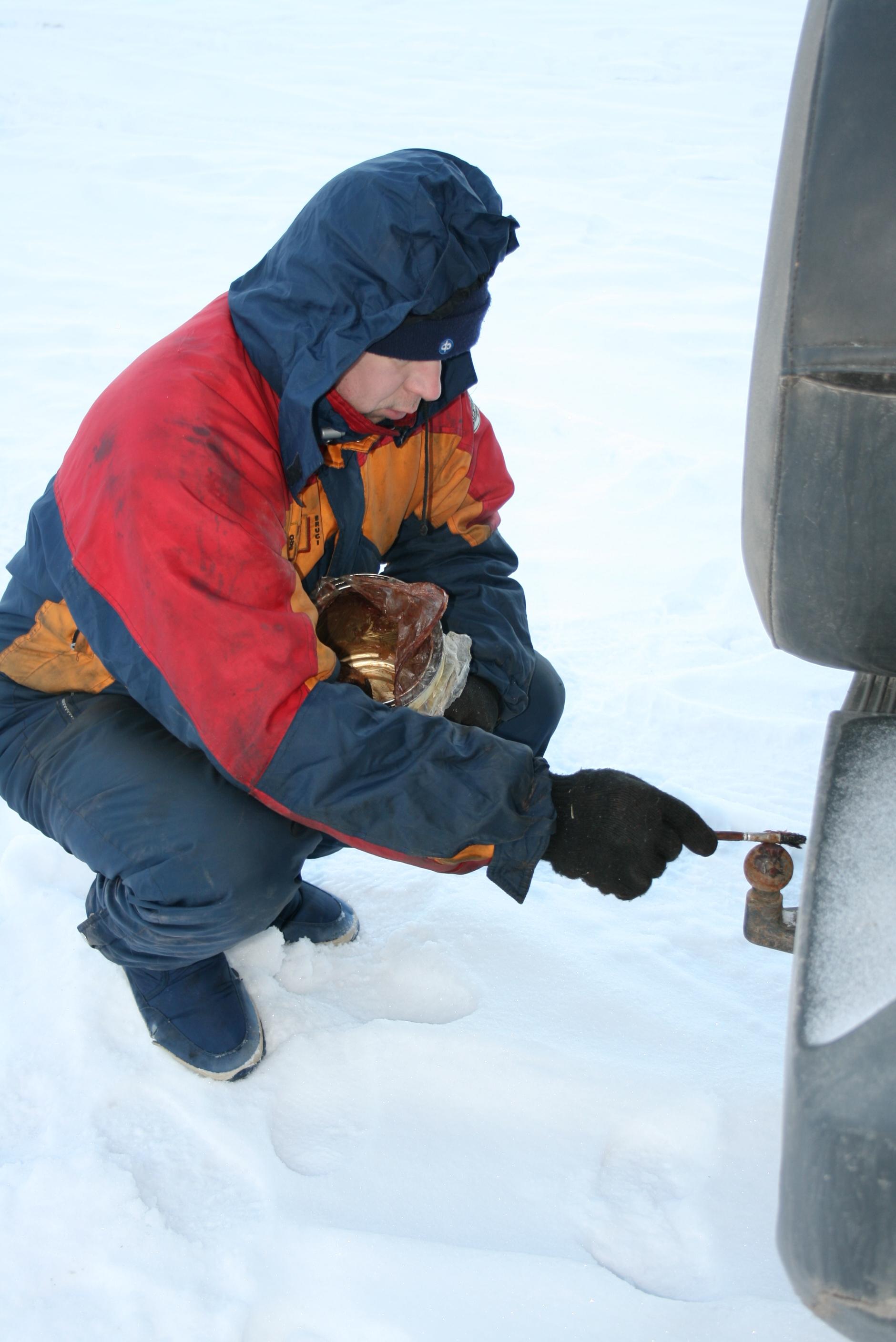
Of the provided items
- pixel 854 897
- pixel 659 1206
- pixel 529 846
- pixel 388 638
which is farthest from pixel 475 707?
pixel 854 897

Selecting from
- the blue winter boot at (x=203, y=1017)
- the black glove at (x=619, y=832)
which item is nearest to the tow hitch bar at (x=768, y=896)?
the black glove at (x=619, y=832)

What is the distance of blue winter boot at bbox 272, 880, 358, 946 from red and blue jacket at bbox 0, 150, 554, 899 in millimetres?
367

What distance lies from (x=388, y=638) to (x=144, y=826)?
0.46m

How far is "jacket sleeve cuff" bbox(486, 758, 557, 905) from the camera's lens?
1.40 m

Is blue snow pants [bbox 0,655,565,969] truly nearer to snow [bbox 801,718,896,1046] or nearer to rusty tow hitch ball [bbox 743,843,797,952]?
rusty tow hitch ball [bbox 743,843,797,952]

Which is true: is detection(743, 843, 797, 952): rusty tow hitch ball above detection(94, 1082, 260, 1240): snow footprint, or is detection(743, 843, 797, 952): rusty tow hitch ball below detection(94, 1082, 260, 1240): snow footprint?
above

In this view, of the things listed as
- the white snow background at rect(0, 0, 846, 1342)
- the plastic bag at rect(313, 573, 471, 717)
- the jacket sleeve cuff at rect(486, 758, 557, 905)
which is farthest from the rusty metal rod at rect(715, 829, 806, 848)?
the plastic bag at rect(313, 573, 471, 717)

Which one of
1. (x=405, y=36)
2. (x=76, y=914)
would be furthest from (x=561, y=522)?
(x=405, y=36)

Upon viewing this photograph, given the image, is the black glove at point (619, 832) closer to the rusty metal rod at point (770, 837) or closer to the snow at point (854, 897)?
the rusty metal rod at point (770, 837)

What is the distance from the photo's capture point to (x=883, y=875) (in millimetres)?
879

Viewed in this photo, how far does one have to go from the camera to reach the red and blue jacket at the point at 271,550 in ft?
4.23

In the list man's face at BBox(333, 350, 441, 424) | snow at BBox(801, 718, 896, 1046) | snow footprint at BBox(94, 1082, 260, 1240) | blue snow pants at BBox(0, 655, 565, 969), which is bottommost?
snow footprint at BBox(94, 1082, 260, 1240)

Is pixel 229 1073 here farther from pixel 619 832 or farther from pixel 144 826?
pixel 619 832

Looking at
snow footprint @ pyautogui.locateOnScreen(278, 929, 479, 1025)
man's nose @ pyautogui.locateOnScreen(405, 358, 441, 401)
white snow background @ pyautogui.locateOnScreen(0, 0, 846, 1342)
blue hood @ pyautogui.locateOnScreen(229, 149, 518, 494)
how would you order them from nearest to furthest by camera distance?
white snow background @ pyautogui.locateOnScreen(0, 0, 846, 1342), blue hood @ pyautogui.locateOnScreen(229, 149, 518, 494), man's nose @ pyautogui.locateOnScreen(405, 358, 441, 401), snow footprint @ pyautogui.locateOnScreen(278, 929, 479, 1025)
